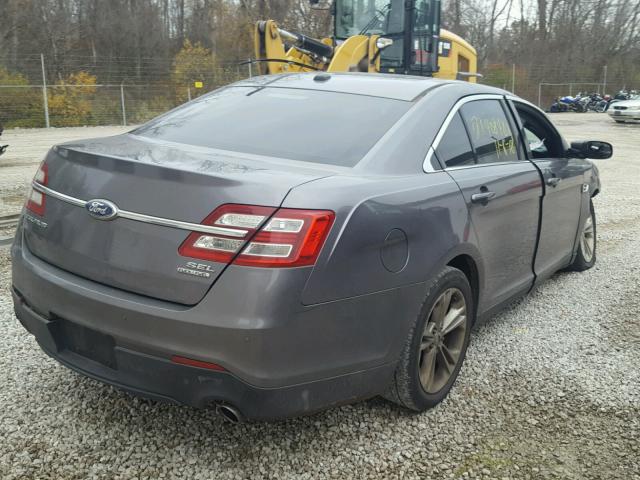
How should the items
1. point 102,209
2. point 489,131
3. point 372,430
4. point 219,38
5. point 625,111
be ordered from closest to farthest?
point 102,209 → point 372,430 → point 489,131 → point 625,111 → point 219,38

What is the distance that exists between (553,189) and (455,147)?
126 cm

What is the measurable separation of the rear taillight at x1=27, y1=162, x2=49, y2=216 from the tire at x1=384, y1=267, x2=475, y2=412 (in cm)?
166

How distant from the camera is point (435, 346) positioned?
300 cm

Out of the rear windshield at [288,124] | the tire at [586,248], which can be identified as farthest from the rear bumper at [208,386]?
the tire at [586,248]

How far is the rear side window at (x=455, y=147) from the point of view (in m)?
3.13

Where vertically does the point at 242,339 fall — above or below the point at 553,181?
below

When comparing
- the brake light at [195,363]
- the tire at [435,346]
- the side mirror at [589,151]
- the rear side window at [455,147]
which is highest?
the rear side window at [455,147]

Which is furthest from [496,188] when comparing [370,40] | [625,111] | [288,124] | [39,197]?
[625,111]

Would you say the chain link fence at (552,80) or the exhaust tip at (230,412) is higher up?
the chain link fence at (552,80)

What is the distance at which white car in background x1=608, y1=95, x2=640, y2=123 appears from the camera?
82.3 feet

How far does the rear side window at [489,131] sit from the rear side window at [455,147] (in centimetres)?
9

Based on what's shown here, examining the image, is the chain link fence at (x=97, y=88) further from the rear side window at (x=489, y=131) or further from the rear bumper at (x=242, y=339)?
the rear bumper at (x=242, y=339)

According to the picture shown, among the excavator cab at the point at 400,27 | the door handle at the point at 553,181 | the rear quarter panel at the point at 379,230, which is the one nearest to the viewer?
the rear quarter panel at the point at 379,230

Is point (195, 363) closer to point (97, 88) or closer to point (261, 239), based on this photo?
point (261, 239)
